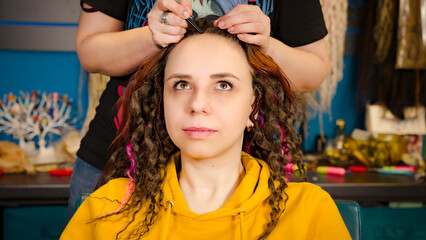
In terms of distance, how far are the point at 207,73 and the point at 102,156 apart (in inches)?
17.9

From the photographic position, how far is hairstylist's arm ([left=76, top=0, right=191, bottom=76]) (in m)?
0.94

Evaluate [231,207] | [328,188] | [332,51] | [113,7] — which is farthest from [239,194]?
[332,51]

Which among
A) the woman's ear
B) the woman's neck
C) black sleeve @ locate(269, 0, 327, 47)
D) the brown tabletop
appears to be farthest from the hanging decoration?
the woman's neck

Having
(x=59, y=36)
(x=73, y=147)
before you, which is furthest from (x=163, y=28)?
(x=59, y=36)

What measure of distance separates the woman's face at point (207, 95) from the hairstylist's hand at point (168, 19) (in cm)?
10

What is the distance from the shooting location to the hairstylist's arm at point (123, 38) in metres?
0.94

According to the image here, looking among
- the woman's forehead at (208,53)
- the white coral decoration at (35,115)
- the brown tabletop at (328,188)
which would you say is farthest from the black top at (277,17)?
the white coral decoration at (35,115)

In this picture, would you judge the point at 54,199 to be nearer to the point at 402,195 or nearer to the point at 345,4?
the point at 402,195

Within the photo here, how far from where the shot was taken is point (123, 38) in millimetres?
1062

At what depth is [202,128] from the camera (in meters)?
0.99

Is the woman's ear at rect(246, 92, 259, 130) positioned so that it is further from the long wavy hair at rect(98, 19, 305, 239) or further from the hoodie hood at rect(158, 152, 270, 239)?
the hoodie hood at rect(158, 152, 270, 239)

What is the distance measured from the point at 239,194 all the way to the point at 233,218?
65mm

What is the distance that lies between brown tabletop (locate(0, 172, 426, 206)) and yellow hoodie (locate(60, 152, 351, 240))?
769 millimetres

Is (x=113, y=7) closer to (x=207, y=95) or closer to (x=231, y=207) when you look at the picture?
(x=207, y=95)
